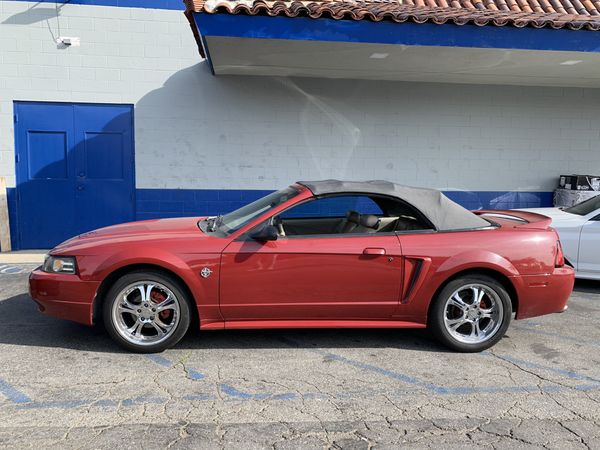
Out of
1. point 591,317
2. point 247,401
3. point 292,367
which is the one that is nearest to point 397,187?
point 292,367

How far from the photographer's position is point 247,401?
3.67 meters

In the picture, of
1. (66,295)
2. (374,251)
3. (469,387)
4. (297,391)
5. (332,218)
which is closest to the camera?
(297,391)

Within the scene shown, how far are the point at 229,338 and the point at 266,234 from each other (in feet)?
3.76

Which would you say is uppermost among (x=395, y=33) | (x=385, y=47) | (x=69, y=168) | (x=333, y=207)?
(x=395, y=33)

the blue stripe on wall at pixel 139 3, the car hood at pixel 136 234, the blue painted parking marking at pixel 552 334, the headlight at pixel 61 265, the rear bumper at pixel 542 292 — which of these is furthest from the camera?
the blue stripe on wall at pixel 139 3

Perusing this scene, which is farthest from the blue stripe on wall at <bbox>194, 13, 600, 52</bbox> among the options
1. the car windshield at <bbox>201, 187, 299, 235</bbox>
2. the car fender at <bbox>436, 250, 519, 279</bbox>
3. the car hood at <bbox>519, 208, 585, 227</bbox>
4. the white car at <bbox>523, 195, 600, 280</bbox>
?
the car fender at <bbox>436, 250, 519, 279</bbox>

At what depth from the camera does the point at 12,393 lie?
373cm

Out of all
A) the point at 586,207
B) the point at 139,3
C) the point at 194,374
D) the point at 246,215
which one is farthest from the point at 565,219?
the point at 139,3

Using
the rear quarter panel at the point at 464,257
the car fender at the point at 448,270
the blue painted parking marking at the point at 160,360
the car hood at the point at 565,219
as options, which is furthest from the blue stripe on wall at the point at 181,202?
the car fender at the point at 448,270

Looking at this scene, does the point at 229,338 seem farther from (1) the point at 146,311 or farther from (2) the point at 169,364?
(1) the point at 146,311

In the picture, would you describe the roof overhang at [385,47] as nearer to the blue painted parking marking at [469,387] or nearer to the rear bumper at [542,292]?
the rear bumper at [542,292]

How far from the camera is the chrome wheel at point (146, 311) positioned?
4375 millimetres

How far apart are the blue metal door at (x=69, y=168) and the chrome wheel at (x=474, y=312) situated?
6594mm

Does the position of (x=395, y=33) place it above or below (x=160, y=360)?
above
